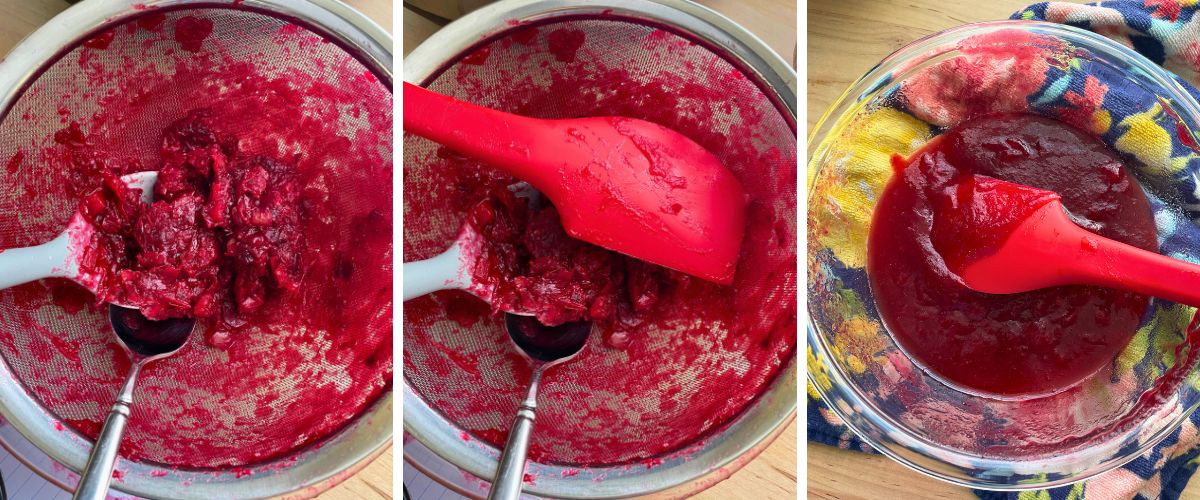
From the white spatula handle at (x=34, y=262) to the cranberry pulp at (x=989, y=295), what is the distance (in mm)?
1300

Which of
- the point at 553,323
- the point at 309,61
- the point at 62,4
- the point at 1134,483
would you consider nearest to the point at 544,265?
the point at 553,323

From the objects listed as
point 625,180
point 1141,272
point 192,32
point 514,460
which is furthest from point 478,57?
point 1141,272

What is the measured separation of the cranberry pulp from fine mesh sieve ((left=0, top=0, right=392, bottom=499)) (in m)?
0.82

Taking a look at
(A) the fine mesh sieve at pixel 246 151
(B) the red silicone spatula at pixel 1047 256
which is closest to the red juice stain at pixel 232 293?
(A) the fine mesh sieve at pixel 246 151

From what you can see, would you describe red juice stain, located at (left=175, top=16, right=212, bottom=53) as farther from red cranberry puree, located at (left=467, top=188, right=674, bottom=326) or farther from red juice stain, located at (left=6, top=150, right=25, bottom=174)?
red cranberry puree, located at (left=467, top=188, right=674, bottom=326)

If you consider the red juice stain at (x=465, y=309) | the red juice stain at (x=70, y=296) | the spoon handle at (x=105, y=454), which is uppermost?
the red juice stain at (x=465, y=309)

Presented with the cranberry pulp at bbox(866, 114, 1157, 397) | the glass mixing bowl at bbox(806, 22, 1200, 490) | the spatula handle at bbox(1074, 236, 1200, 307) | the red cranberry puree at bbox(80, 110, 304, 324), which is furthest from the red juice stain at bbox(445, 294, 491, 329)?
the spatula handle at bbox(1074, 236, 1200, 307)

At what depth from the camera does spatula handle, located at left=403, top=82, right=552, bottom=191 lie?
1.02m

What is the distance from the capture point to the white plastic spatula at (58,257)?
45.5 inches

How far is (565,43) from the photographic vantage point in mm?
1179

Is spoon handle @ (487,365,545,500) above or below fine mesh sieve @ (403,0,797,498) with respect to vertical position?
below

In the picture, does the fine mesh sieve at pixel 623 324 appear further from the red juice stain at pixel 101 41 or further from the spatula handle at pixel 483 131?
the red juice stain at pixel 101 41

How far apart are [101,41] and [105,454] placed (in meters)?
0.65

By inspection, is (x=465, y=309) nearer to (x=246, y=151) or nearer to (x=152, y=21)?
(x=246, y=151)
